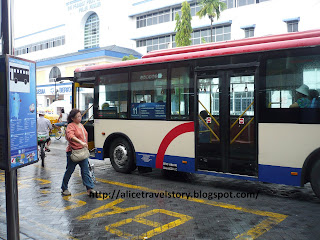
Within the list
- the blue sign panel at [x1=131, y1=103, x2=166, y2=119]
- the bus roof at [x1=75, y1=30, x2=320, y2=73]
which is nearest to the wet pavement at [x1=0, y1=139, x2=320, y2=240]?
the blue sign panel at [x1=131, y1=103, x2=166, y2=119]

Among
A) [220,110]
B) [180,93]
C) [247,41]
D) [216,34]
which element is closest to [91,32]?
[216,34]

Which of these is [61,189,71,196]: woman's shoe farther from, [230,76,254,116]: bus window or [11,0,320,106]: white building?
[11,0,320,106]: white building

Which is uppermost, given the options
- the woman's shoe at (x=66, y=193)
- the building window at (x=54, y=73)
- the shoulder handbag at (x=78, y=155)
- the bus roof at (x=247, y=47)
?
the building window at (x=54, y=73)

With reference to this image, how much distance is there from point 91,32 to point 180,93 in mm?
47053

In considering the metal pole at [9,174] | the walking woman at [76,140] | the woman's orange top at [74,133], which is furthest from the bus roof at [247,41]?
the metal pole at [9,174]

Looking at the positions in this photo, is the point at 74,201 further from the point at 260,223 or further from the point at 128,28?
the point at 128,28

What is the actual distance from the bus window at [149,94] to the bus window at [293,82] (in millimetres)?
2480

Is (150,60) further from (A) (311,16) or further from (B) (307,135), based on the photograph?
(A) (311,16)

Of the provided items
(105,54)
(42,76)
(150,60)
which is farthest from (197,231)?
(42,76)

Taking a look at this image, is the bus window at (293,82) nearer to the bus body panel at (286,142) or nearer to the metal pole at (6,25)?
the bus body panel at (286,142)

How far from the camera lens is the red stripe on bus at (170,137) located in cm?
762

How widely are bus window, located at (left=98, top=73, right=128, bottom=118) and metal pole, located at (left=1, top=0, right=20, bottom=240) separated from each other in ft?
16.6

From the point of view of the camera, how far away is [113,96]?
912 centimetres

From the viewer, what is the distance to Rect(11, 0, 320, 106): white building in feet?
108
